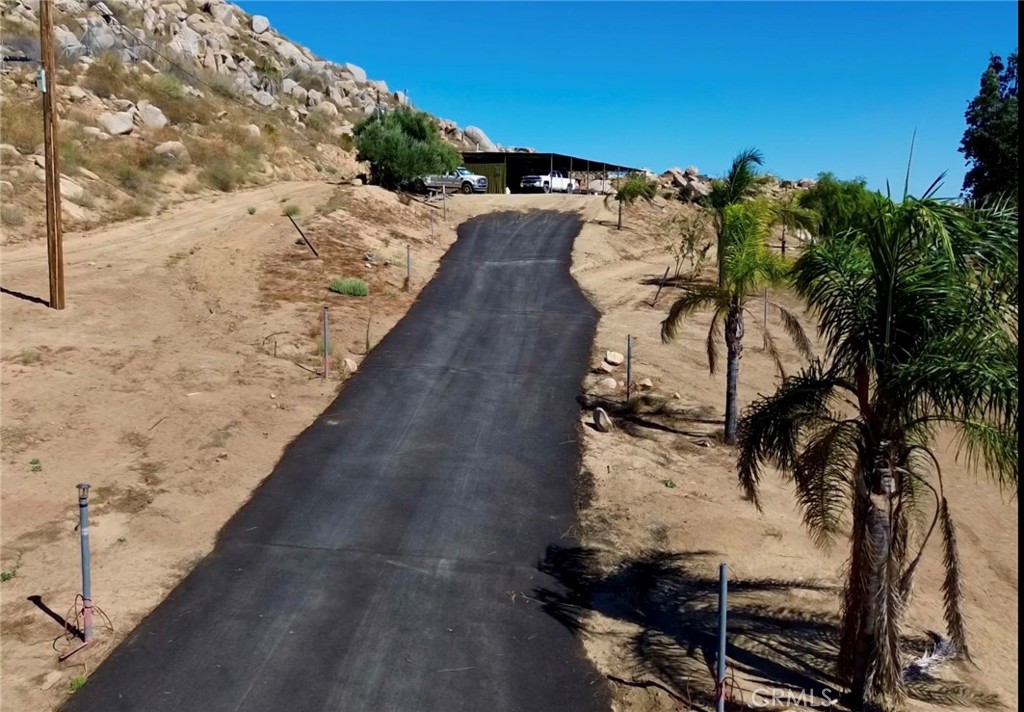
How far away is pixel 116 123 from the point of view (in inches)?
1511

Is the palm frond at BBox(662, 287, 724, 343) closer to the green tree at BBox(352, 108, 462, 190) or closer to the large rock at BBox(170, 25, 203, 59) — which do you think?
the green tree at BBox(352, 108, 462, 190)

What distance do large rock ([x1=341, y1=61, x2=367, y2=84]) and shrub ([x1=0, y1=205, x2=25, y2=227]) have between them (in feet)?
213

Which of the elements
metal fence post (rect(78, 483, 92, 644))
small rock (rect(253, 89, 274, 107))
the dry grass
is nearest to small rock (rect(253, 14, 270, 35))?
small rock (rect(253, 89, 274, 107))

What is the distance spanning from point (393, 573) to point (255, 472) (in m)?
4.13

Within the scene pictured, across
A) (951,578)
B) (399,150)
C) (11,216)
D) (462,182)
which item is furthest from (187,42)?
(951,578)

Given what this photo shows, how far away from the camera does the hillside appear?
3153 centimetres

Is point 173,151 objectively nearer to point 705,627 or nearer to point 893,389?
point 705,627

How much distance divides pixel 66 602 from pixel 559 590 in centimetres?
595

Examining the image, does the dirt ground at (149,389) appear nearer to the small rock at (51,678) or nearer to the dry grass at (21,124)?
the small rock at (51,678)

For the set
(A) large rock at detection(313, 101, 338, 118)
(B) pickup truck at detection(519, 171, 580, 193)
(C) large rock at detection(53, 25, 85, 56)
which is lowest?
(B) pickup truck at detection(519, 171, 580, 193)

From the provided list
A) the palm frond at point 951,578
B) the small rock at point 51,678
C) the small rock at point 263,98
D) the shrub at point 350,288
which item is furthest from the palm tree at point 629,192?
the small rock at point 51,678

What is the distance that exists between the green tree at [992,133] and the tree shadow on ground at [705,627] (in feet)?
122

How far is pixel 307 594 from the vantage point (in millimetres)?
9992

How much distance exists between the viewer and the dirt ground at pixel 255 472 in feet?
31.3
